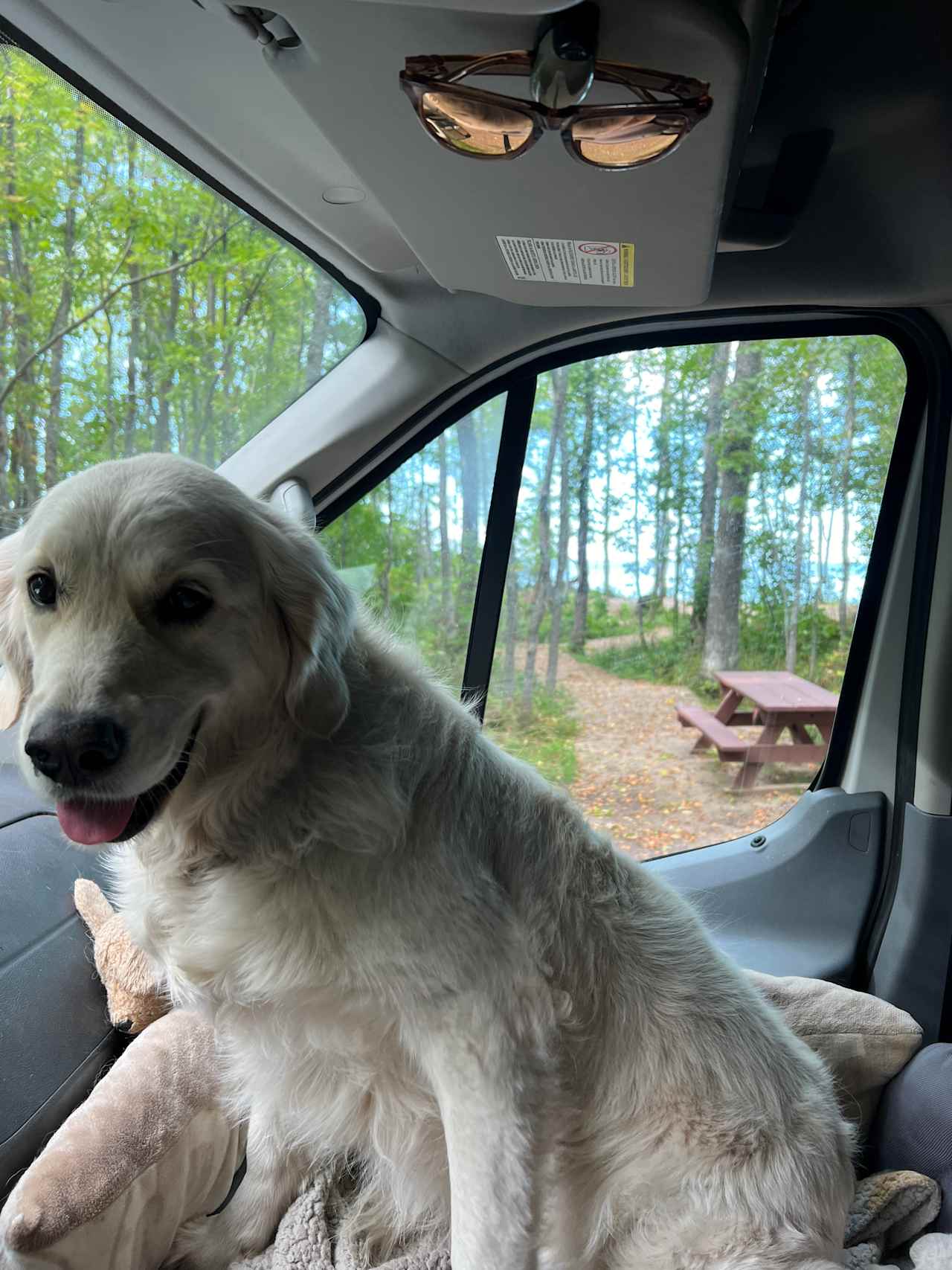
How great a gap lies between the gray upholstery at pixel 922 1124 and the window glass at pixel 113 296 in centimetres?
221

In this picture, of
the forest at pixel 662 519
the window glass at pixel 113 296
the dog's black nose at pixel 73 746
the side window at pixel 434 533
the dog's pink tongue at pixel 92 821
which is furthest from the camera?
the forest at pixel 662 519

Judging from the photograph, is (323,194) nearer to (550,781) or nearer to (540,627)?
(550,781)

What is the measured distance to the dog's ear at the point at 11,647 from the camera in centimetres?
130

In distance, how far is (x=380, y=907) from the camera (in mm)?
1294

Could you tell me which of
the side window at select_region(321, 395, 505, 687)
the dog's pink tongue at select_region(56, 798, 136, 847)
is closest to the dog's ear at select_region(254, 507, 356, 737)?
the dog's pink tongue at select_region(56, 798, 136, 847)

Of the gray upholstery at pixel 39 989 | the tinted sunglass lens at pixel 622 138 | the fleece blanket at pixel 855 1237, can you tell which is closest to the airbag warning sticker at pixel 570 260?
the tinted sunglass lens at pixel 622 138

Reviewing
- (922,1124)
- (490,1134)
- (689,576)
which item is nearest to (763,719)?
(689,576)

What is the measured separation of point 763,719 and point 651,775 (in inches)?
17.8

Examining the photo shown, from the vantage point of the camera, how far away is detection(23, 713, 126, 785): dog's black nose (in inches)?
40.2

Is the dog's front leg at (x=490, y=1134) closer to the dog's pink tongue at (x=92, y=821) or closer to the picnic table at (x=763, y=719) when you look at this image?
the dog's pink tongue at (x=92, y=821)

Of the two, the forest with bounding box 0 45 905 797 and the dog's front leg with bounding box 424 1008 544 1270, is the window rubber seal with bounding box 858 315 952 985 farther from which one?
the dog's front leg with bounding box 424 1008 544 1270

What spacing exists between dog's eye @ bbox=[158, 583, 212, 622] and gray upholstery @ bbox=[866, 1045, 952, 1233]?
188 cm

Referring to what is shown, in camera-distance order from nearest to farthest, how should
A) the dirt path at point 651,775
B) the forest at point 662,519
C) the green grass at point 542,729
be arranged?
the forest at point 662,519
the green grass at point 542,729
the dirt path at point 651,775

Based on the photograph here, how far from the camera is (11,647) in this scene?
1.31 m
